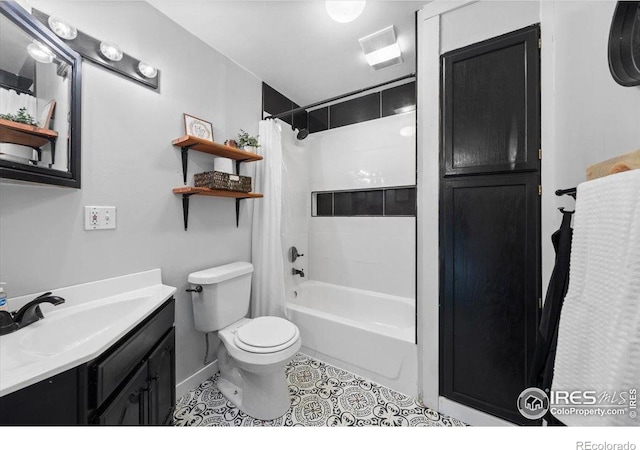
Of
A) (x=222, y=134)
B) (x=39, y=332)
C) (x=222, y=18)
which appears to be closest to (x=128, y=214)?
(x=39, y=332)

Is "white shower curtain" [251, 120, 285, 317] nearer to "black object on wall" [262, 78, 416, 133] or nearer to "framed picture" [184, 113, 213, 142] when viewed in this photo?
"black object on wall" [262, 78, 416, 133]

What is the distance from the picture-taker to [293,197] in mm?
2482

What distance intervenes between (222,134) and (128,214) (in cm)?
86

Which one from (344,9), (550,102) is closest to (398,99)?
(344,9)

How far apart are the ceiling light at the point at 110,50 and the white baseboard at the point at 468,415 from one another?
2.58 m

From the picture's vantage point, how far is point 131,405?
833 millimetres

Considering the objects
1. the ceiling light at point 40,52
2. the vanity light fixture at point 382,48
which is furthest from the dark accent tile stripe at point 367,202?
the ceiling light at point 40,52

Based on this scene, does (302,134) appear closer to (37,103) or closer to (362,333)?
(37,103)

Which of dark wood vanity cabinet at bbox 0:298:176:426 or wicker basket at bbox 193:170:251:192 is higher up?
wicker basket at bbox 193:170:251:192

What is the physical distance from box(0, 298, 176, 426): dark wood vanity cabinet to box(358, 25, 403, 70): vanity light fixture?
6.73 ft

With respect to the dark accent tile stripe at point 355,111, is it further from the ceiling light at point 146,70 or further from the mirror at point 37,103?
the mirror at point 37,103

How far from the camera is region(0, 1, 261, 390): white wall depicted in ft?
3.18

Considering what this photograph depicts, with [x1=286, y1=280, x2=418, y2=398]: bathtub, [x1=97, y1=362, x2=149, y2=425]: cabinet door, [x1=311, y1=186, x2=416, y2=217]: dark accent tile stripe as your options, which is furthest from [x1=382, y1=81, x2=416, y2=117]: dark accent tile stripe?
[x1=97, y1=362, x2=149, y2=425]: cabinet door
